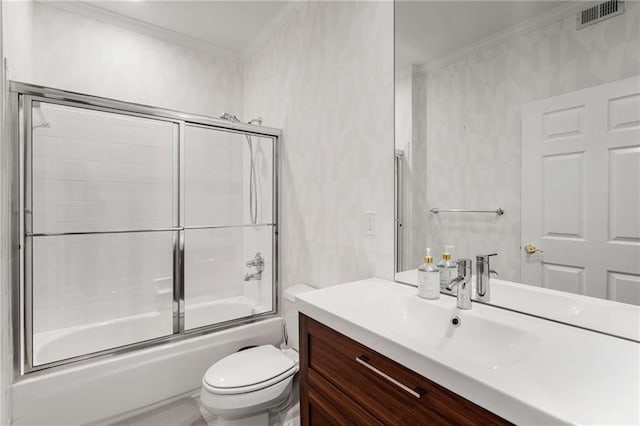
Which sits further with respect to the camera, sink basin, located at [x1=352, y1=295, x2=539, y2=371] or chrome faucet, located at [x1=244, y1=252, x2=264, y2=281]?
chrome faucet, located at [x1=244, y1=252, x2=264, y2=281]

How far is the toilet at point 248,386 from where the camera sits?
1368mm

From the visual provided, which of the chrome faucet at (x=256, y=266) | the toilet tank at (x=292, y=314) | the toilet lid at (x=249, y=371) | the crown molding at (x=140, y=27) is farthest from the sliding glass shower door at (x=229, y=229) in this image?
the crown molding at (x=140, y=27)

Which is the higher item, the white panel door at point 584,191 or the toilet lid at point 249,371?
the white panel door at point 584,191

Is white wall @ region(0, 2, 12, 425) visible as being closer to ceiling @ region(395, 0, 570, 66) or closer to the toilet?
the toilet

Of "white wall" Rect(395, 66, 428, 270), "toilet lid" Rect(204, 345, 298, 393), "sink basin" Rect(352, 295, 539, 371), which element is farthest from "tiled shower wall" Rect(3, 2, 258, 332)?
"sink basin" Rect(352, 295, 539, 371)

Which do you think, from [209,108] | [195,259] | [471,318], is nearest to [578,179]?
[471,318]

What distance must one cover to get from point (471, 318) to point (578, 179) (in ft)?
1.70

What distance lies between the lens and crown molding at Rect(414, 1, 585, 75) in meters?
0.94

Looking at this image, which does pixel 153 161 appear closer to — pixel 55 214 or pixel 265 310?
pixel 55 214

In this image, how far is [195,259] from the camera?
7.66 feet

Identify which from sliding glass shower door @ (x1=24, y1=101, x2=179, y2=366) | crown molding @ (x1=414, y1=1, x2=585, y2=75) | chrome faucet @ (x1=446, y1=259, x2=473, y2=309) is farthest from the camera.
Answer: sliding glass shower door @ (x1=24, y1=101, x2=179, y2=366)

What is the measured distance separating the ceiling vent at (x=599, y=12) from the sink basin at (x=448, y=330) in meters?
0.89

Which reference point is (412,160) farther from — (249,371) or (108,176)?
(108,176)

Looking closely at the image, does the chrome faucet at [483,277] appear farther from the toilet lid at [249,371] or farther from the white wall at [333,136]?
the toilet lid at [249,371]
